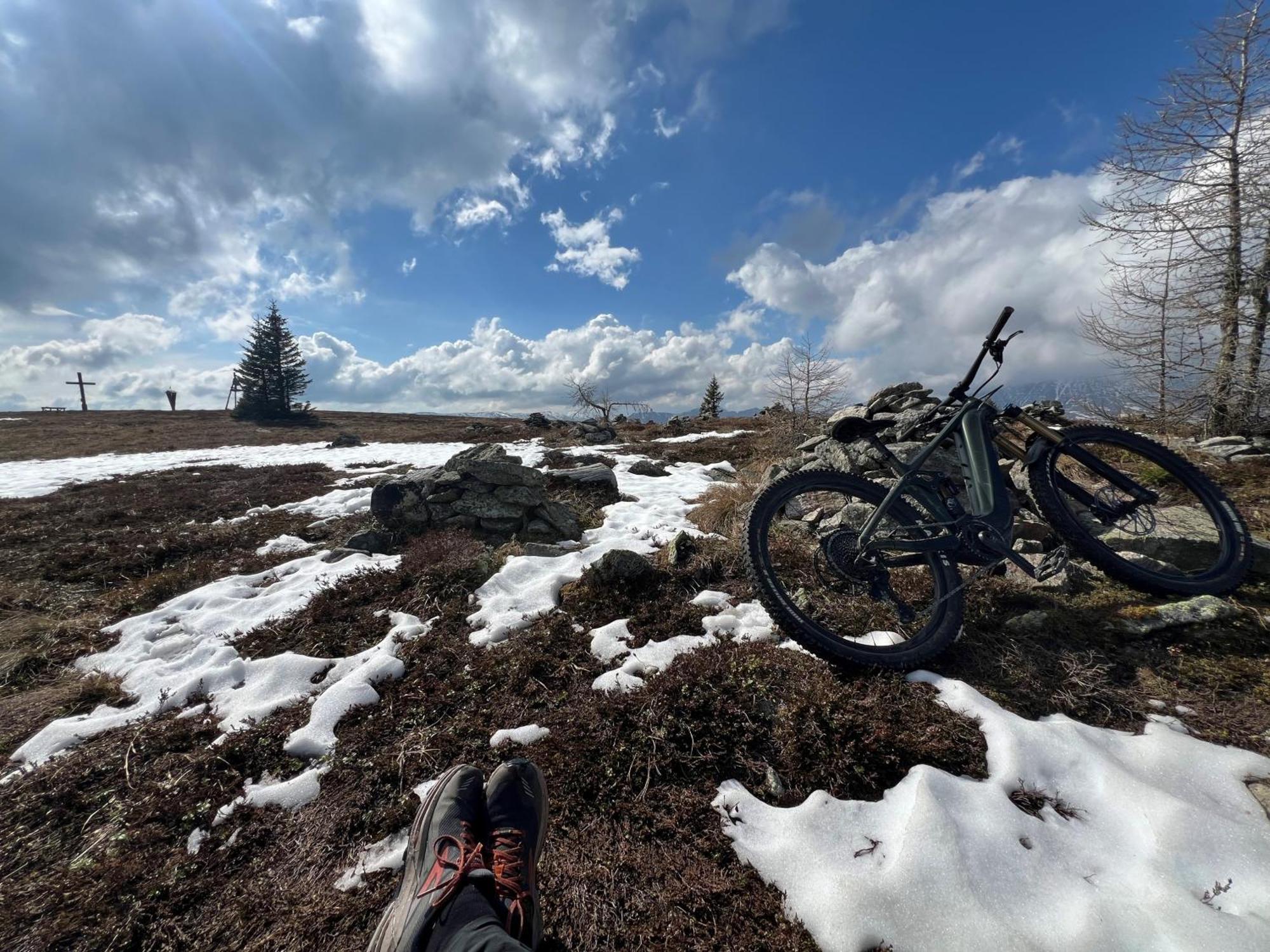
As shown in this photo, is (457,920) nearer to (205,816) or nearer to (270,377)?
(205,816)

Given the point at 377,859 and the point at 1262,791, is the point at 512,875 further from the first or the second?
the point at 1262,791

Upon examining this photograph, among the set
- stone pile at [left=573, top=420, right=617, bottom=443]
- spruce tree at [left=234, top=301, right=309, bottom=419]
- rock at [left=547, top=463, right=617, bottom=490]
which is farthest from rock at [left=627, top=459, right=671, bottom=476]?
spruce tree at [left=234, top=301, right=309, bottom=419]

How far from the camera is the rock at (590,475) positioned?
9625 mm

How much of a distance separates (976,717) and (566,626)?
3.00 meters

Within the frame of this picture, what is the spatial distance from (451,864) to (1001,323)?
4.72 metres

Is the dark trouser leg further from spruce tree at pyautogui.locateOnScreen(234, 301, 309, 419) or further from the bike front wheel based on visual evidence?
spruce tree at pyautogui.locateOnScreen(234, 301, 309, 419)

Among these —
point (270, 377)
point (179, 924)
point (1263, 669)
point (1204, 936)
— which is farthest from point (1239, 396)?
point (270, 377)

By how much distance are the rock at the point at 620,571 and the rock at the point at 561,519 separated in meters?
2.30

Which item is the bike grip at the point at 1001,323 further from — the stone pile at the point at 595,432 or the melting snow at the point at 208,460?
the stone pile at the point at 595,432

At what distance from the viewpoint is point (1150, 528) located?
3.71m

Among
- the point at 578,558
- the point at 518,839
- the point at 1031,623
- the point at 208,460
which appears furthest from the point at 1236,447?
the point at 208,460

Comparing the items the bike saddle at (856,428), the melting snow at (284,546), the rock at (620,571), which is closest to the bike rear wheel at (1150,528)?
the bike saddle at (856,428)

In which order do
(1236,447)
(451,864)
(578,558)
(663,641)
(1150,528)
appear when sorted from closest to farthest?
1. (451,864)
2. (1150,528)
3. (663,641)
4. (578,558)
5. (1236,447)

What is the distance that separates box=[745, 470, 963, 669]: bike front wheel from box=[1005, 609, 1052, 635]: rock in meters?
0.53
